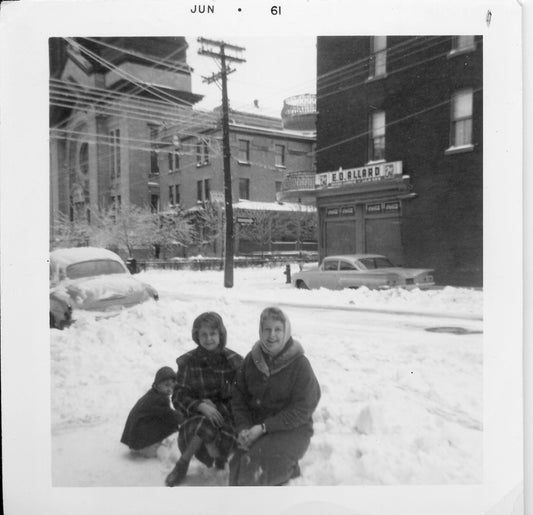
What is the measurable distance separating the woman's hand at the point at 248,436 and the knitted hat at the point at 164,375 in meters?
0.48

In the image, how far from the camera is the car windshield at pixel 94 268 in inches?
92.6

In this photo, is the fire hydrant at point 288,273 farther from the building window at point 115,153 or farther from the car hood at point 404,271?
the building window at point 115,153

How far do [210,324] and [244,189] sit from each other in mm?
901

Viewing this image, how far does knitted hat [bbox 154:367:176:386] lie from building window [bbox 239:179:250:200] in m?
1.12

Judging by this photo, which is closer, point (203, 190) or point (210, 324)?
point (210, 324)

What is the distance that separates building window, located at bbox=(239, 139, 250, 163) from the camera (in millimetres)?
2555

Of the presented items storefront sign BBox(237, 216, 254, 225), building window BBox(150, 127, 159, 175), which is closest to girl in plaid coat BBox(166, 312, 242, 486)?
storefront sign BBox(237, 216, 254, 225)

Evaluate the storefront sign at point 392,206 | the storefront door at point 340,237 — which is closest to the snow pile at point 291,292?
the storefront door at point 340,237

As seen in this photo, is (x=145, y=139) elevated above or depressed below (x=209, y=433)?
above

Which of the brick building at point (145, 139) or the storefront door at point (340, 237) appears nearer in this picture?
the brick building at point (145, 139)

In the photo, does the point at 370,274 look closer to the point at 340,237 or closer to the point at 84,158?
the point at 340,237

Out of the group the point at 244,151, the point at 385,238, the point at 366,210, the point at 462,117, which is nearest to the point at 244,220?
the point at 244,151

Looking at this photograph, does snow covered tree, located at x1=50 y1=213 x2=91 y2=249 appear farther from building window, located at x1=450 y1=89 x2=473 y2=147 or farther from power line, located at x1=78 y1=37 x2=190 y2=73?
building window, located at x1=450 y1=89 x2=473 y2=147

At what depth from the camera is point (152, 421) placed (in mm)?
2180
